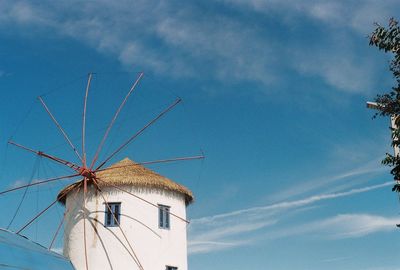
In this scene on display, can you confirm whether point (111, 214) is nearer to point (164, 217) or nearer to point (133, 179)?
point (133, 179)

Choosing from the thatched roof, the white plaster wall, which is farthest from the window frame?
the thatched roof

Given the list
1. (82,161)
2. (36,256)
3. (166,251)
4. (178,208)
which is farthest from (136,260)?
(36,256)

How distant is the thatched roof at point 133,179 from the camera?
23797 mm

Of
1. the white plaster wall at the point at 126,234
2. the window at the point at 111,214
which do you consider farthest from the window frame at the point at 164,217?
the window at the point at 111,214

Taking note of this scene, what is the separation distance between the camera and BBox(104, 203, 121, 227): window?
2339 cm

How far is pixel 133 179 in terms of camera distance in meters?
23.8

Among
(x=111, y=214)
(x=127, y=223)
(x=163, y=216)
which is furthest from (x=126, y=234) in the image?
(x=163, y=216)

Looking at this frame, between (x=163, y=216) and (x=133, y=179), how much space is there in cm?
219

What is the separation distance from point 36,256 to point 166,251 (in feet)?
34.1

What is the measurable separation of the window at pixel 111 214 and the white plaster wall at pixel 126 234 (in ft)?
0.54

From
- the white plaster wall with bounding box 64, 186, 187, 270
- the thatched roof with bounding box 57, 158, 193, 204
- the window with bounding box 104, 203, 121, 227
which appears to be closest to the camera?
the white plaster wall with bounding box 64, 186, 187, 270

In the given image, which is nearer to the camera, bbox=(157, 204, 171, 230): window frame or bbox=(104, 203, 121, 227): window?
bbox=(104, 203, 121, 227): window

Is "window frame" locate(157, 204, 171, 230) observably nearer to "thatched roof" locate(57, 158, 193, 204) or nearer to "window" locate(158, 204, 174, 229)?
"window" locate(158, 204, 174, 229)

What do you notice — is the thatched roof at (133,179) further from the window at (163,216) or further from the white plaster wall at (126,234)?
the window at (163,216)
